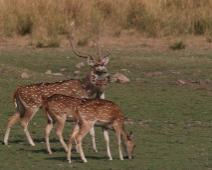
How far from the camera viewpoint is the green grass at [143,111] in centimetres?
1024

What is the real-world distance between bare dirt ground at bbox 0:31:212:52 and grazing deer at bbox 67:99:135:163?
10976 millimetres

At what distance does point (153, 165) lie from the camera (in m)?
9.89

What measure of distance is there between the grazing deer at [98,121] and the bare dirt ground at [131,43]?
36.0 feet

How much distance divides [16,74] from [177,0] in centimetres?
980

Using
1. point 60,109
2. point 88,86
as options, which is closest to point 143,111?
point 88,86

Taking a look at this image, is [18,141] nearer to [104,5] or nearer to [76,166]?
[76,166]

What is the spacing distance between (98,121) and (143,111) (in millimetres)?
3907

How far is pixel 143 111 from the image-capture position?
14.0 meters

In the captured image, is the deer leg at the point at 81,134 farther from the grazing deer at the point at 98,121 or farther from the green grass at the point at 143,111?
the green grass at the point at 143,111

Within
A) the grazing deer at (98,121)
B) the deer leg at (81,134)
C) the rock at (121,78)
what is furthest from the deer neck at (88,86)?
the rock at (121,78)

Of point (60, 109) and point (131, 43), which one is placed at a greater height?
point (60, 109)

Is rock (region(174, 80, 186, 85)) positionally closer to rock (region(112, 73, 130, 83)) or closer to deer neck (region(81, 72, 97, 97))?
rock (region(112, 73, 130, 83))

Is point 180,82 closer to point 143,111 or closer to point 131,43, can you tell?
point 143,111

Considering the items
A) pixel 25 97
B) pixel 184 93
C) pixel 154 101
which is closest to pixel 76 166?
pixel 25 97
